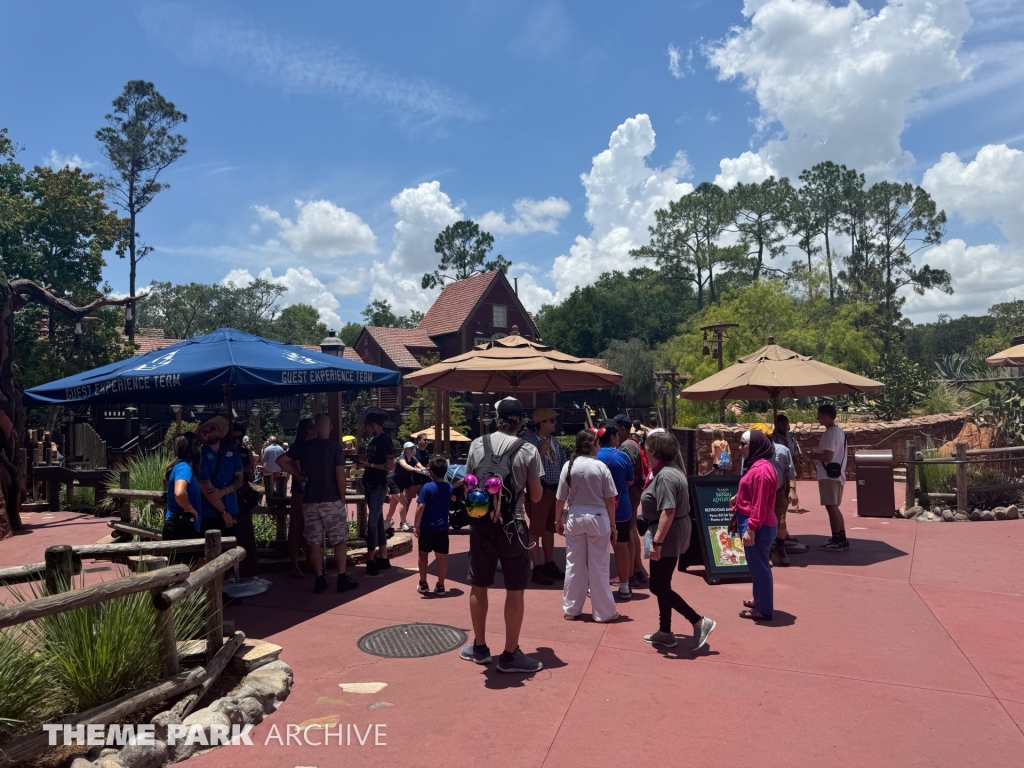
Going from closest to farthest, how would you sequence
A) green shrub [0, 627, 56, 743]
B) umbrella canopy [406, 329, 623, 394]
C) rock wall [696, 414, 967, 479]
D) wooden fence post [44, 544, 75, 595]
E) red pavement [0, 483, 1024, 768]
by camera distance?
green shrub [0, 627, 56, 743] → red pavement [0, 483, 1024, 768] → wooden fence post [44, 544, 75, 595] → umbrella canopy [406, 329, 623, 394] → rock wall [696, 414, 967, 479]

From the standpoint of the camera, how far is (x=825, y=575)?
7.53 meters

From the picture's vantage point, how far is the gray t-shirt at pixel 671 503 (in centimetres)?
543

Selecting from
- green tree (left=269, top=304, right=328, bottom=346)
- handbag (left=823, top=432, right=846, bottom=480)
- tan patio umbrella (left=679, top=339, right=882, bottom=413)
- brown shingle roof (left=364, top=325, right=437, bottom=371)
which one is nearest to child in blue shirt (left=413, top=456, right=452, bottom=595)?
tan patio umbrella (left=679, top=339, right=882, bottom=413)

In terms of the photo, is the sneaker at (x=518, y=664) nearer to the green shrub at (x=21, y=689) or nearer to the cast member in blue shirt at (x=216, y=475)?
the green shrub at (x=21, y=689)

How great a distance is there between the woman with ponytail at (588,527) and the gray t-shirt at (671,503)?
30 cm

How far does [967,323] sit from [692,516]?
82.5 metres

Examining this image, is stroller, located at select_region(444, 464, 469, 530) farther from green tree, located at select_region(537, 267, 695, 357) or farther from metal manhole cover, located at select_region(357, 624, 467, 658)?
green tree, located at select_region(537, 267, 695, 357)

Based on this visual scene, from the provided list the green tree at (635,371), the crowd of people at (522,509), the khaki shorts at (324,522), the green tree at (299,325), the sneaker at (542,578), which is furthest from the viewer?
the green tree at (299,325)

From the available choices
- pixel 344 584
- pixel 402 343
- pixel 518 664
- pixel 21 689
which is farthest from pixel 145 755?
pixel 402 343

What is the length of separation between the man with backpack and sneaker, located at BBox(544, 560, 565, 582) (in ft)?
8.29

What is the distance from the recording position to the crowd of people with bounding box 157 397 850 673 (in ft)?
16.0

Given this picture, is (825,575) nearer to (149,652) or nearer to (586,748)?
(586,748)

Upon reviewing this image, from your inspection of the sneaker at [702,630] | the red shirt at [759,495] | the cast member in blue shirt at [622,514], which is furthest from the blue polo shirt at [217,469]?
the red shirt at [759,495]

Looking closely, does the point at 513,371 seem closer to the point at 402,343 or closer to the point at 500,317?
the point at 500,317
